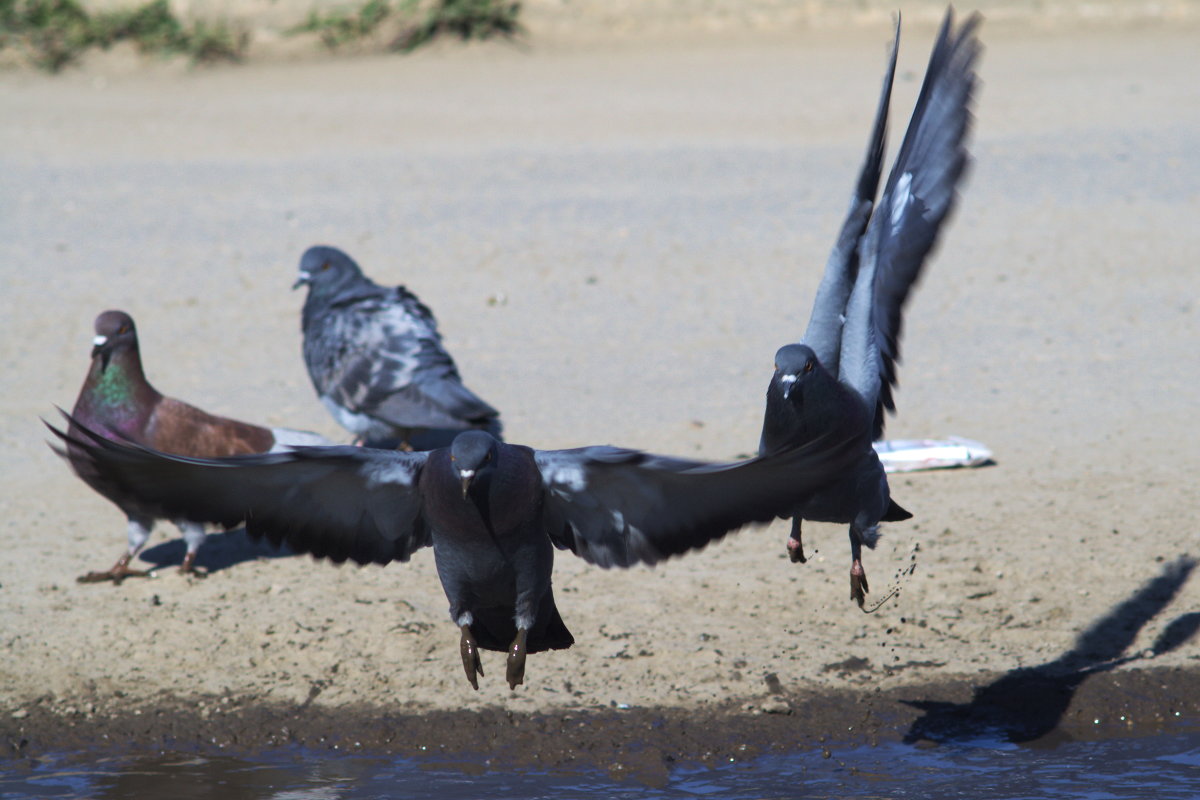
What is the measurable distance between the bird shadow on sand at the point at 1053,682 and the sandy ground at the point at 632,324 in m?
0.02

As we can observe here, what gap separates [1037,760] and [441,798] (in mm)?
2042

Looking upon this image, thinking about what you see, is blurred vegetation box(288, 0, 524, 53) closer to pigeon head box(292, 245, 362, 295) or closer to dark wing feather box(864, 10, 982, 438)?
pigeon head box(292, 245, 362, 295)

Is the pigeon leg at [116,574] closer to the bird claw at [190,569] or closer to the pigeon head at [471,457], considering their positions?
the bird claw at [190,569]

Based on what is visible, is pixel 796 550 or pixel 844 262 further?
pixel 796 550

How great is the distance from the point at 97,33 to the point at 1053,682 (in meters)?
12.2

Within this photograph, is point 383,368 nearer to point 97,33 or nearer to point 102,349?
point 102,349

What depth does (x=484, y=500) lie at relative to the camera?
4207 mm

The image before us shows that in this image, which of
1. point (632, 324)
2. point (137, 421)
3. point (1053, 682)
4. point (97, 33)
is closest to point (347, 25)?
point (97, 33)

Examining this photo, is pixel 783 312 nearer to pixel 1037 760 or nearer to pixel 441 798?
pixel 1037 760

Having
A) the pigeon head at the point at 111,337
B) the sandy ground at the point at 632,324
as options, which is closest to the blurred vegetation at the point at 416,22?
the sandy ground at the point at 632,324

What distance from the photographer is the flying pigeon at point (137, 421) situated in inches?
241

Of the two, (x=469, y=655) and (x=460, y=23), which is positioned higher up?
(x=460, y=23)

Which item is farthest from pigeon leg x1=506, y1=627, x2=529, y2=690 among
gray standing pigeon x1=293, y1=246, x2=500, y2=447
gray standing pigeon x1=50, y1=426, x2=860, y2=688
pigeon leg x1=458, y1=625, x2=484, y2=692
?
gray standing pigeon x1=293, y1=246, x2=500, y2=447

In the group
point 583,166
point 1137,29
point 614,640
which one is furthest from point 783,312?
point 1137,29
